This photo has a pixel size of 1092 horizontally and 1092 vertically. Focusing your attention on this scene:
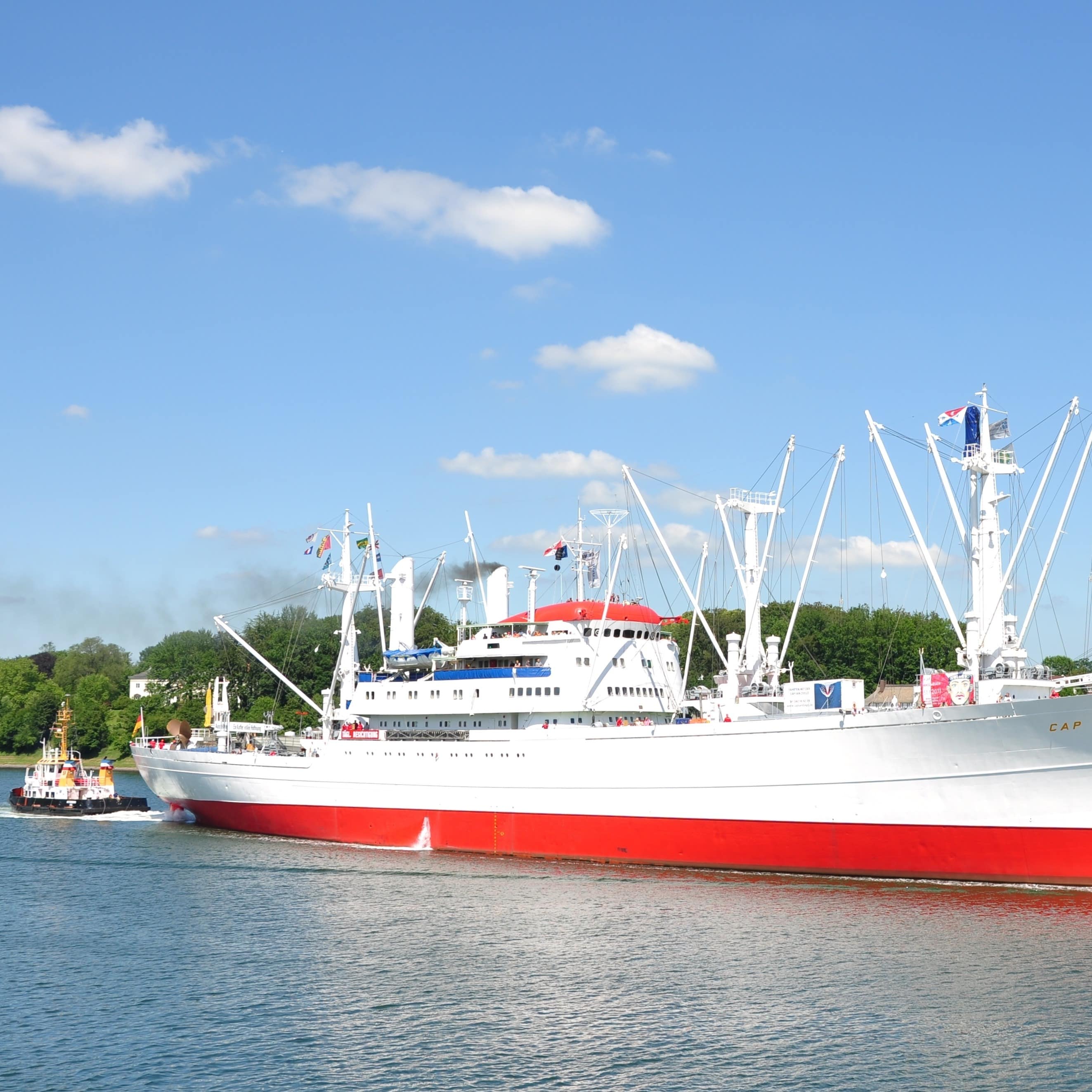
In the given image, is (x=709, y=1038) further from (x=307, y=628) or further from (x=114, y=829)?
(x=307, y=628)

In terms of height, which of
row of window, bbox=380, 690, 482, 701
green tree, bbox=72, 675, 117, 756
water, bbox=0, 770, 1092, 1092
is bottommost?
water, bbox=0, 770, 1092, 1092

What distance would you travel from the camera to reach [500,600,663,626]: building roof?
131 feet

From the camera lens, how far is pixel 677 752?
3406 centimetres

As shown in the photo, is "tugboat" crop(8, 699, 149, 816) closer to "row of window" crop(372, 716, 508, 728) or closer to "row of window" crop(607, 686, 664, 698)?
"row of window" crop(372, 716, 508, 728)

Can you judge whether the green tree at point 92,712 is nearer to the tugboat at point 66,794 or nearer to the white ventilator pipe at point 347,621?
the tugboat at point 66,794

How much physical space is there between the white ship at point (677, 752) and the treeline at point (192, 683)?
1261 inches

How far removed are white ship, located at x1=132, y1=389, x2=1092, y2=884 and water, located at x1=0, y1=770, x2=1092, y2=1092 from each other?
142 cm

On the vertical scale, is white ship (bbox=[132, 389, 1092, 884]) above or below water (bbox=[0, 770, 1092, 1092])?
above

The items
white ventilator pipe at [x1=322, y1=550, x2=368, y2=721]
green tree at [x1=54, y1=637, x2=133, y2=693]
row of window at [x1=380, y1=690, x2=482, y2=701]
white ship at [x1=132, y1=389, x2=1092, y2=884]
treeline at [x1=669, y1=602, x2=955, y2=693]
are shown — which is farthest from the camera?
green tree at [x1=54, y1=637, x2=133, y2=693]

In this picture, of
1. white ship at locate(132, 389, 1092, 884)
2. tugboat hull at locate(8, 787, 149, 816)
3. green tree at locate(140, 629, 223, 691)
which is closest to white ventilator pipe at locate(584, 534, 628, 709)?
white ship at locate(132, 389, 1092, 884)

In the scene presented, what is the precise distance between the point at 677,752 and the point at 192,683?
6362cm

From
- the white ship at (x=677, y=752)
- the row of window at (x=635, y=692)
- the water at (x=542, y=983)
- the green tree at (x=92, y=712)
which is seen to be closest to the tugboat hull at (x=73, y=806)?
the white ship at (x=677, y=752)

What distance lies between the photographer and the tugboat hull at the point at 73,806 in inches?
2039

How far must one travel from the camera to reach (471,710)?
131ft
